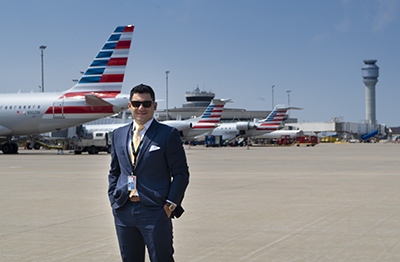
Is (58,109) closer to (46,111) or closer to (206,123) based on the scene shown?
(46,111)

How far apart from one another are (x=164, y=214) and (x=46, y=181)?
45.7ft

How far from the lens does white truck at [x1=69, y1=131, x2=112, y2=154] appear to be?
1806 inches

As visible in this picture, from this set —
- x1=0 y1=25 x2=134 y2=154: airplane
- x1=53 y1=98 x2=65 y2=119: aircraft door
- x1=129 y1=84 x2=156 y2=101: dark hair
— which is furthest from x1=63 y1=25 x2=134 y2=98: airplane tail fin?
x1=129 y1=84 x2=156 y2=101: dark hair

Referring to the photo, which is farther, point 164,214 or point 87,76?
point 87,76

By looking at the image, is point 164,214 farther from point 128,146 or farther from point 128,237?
point 128,146

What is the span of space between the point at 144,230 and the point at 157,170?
55cm

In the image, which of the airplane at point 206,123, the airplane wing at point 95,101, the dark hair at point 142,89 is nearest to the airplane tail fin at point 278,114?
the airplane at point 206,123

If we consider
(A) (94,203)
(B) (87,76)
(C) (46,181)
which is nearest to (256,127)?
(B) (87,76)

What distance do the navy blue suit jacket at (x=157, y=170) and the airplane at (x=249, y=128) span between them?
75.0 m

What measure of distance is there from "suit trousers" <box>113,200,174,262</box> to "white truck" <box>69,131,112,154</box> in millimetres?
41700

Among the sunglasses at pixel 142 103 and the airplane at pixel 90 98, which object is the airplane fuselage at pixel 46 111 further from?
the sunglasses at pixel 142 103

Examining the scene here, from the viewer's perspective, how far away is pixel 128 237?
461cm

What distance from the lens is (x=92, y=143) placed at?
152ft

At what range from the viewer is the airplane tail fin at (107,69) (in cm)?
3978
